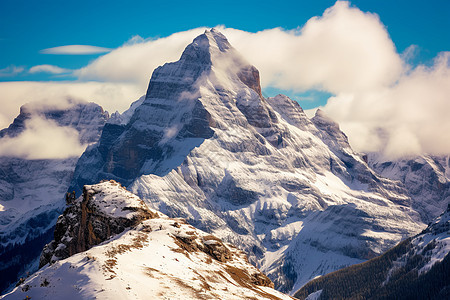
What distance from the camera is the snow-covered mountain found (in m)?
118

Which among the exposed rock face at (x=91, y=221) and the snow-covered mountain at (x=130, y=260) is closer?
the snow-covered mountain at (x=130, y=260)

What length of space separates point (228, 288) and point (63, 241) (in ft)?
198

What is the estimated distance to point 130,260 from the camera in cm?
13612

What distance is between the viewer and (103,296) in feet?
364

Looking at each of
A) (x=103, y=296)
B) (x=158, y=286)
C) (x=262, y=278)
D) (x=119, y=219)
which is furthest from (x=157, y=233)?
(x=103, y=296)

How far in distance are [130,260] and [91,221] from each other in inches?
1754

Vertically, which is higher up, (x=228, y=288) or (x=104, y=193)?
(x=104, y=193)

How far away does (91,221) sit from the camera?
178 meters

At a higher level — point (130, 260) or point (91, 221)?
point (91, 221)

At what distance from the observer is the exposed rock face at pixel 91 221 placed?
6895 inches

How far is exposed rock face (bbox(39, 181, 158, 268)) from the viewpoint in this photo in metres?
175

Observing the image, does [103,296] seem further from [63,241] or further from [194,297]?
[63,241]

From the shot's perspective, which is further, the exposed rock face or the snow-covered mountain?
the exposed rock face

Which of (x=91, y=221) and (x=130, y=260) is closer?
(x=130, y=260)
